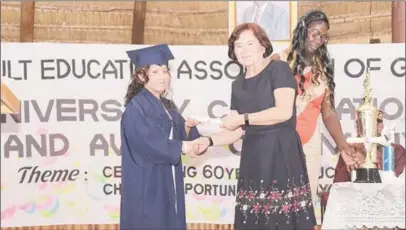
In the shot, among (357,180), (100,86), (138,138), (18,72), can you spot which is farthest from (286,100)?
(18,72)

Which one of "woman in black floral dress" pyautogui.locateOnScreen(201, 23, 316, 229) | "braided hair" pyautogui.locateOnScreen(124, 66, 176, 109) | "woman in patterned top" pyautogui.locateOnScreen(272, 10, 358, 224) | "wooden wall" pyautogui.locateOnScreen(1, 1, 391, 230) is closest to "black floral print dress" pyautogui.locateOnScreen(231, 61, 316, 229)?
"woman in black floral dress" pyautogui.locateOnScreen(201, 23, 316, 229)

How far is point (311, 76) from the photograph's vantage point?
4258mm

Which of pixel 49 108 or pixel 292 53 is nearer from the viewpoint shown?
pixel 292 53

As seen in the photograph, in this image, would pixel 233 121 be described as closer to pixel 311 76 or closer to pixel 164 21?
pixel 311 76

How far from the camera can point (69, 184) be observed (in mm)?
4895

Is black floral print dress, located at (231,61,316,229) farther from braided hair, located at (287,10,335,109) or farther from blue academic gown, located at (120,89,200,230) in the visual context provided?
braided hair, located at (287,10,335,109)

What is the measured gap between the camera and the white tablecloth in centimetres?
322

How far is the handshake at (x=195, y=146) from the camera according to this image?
13.0ft

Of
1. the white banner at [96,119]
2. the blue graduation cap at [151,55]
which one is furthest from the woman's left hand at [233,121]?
the white banner at [96,119]

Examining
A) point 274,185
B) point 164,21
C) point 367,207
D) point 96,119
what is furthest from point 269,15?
point 367,207

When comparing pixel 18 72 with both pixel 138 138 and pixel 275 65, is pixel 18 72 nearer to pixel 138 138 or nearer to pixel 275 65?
pixel 138 138

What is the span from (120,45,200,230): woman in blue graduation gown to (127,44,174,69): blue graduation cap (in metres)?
0.09

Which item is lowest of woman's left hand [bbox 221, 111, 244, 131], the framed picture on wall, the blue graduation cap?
woman's left hand [bbox 221, 111, 244, 131]

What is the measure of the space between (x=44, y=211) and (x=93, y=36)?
5.26 ft
